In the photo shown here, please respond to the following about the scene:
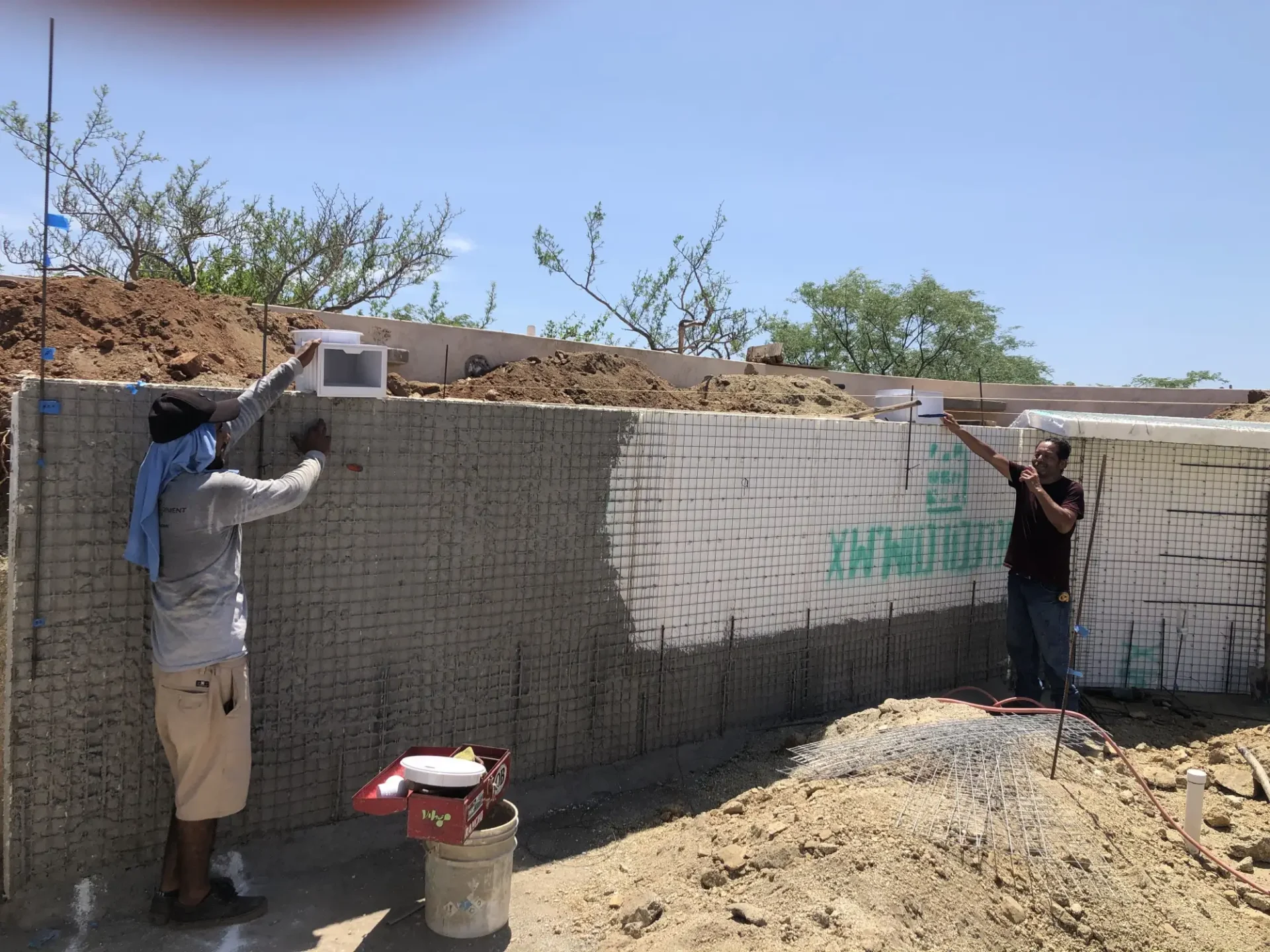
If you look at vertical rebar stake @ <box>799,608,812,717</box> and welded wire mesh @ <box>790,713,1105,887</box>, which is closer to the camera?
welded wire mesh @ <box>790,713,1105,887</box>

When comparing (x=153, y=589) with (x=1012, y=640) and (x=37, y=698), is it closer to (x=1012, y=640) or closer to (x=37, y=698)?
(x=37, y=698)

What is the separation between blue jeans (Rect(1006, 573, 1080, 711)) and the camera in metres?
6.16

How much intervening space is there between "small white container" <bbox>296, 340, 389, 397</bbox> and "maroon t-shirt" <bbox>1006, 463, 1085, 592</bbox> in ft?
14.4

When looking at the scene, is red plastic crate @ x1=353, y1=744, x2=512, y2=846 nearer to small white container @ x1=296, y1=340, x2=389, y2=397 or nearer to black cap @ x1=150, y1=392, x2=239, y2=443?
black cap @ x1=150, y1=392, x2=239, y2=443

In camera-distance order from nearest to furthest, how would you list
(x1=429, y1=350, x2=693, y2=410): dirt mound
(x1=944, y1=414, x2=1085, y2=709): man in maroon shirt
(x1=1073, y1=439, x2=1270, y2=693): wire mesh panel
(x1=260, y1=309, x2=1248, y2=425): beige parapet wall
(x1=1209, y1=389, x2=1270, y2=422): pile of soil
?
(x1=944, y1=414, x2=1085, y2=709): man in maroon shirt → (x1=1073, y1=439, x2=1270, y2=693): wire mesh panel → (x1=429, y1=350, x2=693, y2=410): dirt mound → (x1=260, y1=309, x2=1248, y2=425): beige parapet wall → (x1=1209, y1=389, x2=1270, y2=422): pile of soil

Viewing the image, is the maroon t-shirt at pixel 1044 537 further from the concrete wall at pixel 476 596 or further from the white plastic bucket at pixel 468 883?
the white plastic bucket at pixel 468 883

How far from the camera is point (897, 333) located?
3112 centimetres

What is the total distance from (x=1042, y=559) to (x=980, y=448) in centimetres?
89

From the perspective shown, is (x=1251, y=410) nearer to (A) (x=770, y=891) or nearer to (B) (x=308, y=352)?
(A) (x=770, y=891)

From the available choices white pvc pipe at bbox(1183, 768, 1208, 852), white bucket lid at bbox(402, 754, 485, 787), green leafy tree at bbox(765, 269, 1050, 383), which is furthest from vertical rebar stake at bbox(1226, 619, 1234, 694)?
green leafy tree at bbox(765, 269, 1050, 383)

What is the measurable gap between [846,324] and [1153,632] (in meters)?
25.5

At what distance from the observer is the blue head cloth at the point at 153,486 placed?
10.9 ft

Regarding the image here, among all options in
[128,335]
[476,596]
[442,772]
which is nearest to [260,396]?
[476,596]

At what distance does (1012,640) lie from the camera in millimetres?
6531
